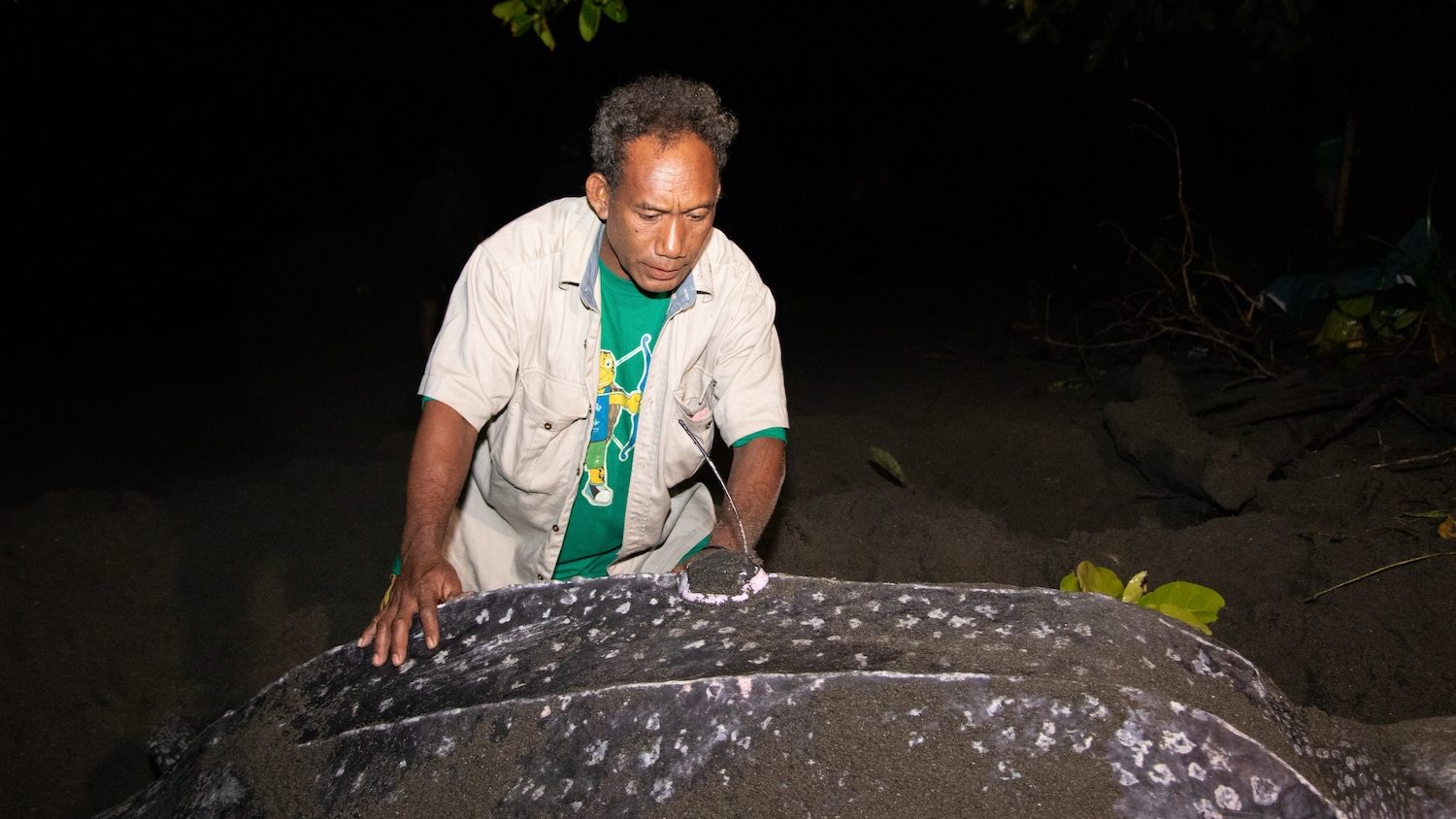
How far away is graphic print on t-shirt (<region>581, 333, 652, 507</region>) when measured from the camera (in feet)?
7.20

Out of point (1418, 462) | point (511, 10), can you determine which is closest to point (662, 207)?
point (511, 10)

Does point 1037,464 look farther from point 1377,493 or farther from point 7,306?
point 7,306

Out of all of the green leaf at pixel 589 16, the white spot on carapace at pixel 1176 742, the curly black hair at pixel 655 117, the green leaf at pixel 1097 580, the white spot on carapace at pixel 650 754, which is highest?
the green leaf at pixel 589 16

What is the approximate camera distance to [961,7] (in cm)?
896

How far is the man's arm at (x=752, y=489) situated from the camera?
2002mm

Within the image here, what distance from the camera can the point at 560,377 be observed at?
2.14 meters

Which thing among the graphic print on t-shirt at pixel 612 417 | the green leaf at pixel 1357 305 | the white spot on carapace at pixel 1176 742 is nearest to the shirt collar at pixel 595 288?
the graphic print on t-shirt at pixel 612 417

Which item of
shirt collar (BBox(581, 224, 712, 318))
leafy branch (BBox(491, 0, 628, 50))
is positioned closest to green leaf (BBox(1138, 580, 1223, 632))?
shirt collar (BBox(581, 224, 712, 318))

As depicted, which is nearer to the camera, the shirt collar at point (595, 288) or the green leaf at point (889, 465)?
the shirt collar at point (595, 288)

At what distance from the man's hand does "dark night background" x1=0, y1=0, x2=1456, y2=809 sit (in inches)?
94.5

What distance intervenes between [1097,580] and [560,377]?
50.6 inches

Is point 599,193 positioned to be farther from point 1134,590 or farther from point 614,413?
point 1134,590

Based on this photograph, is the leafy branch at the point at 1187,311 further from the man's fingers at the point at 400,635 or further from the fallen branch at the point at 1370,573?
the man's fingers at the point at 400,635

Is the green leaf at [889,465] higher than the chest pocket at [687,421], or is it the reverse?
the chest pocket at [687,421]
